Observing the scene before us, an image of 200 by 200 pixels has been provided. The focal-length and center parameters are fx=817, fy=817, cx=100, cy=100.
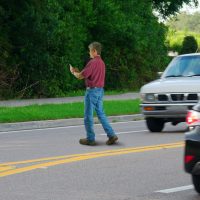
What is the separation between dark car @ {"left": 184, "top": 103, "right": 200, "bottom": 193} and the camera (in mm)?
8359

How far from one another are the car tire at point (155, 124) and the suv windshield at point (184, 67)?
45.8 inches

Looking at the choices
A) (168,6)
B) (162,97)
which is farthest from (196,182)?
(168,6)

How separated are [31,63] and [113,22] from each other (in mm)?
6347

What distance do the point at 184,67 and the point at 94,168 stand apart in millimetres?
7312

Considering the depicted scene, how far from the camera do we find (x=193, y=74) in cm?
1778

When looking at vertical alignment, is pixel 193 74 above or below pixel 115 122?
above

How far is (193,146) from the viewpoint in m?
8.41

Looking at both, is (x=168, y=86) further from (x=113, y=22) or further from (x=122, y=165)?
(x=113, y=22)

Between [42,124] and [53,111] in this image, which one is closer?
[42,124]

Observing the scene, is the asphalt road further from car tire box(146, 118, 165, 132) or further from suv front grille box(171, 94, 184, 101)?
suv front grille box(171, 94, 184, 101)

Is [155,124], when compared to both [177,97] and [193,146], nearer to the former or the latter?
[177,97]

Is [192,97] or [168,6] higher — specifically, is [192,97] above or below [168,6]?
below

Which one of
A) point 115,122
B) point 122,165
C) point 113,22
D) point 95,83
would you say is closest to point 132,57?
point 113,22

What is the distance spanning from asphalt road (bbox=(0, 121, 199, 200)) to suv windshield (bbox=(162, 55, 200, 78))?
1.58 m
